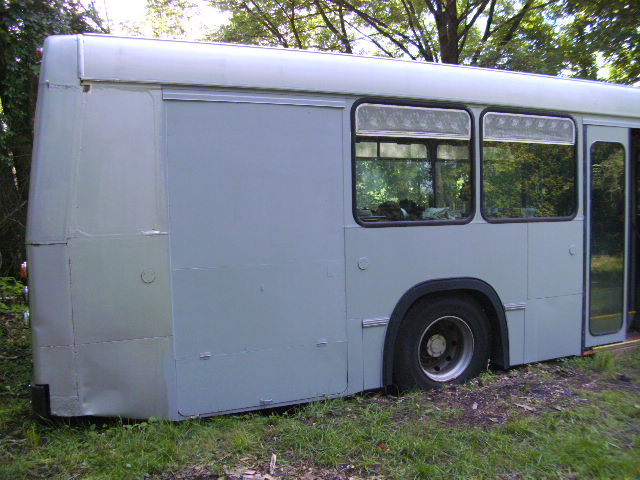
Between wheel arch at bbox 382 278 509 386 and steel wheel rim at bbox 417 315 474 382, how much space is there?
0.27 meters

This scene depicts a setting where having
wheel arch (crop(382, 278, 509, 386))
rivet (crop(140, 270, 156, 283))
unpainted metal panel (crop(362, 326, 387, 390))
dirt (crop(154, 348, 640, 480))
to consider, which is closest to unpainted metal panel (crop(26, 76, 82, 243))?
rivet (crop(140, 270, 156, 283))

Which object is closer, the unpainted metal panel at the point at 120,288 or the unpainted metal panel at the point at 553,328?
the unpainted metal panel at the point at 120,288

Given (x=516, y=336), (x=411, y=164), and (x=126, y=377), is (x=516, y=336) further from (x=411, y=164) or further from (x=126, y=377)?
(x=126, y=377)

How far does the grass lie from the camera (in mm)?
2969

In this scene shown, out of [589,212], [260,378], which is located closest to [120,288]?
[260,378]

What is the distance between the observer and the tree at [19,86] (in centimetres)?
662

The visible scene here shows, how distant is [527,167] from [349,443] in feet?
10.4

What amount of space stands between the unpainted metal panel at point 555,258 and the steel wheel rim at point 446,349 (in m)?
0.82

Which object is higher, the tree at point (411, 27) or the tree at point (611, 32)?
the tree at point (411, 27)

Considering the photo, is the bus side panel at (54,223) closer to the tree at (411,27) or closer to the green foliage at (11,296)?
the green foliage at (11,296)

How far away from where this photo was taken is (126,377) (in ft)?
11.1

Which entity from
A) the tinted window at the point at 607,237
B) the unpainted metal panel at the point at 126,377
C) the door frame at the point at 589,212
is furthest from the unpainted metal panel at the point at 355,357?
the tinted window at the point at 607,237

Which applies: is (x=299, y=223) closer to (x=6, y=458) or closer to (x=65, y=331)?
(x=65, y=331)

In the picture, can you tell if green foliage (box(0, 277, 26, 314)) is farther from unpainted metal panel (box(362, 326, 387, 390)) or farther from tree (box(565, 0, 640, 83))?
tree (box(565, 0, 640, 83))
